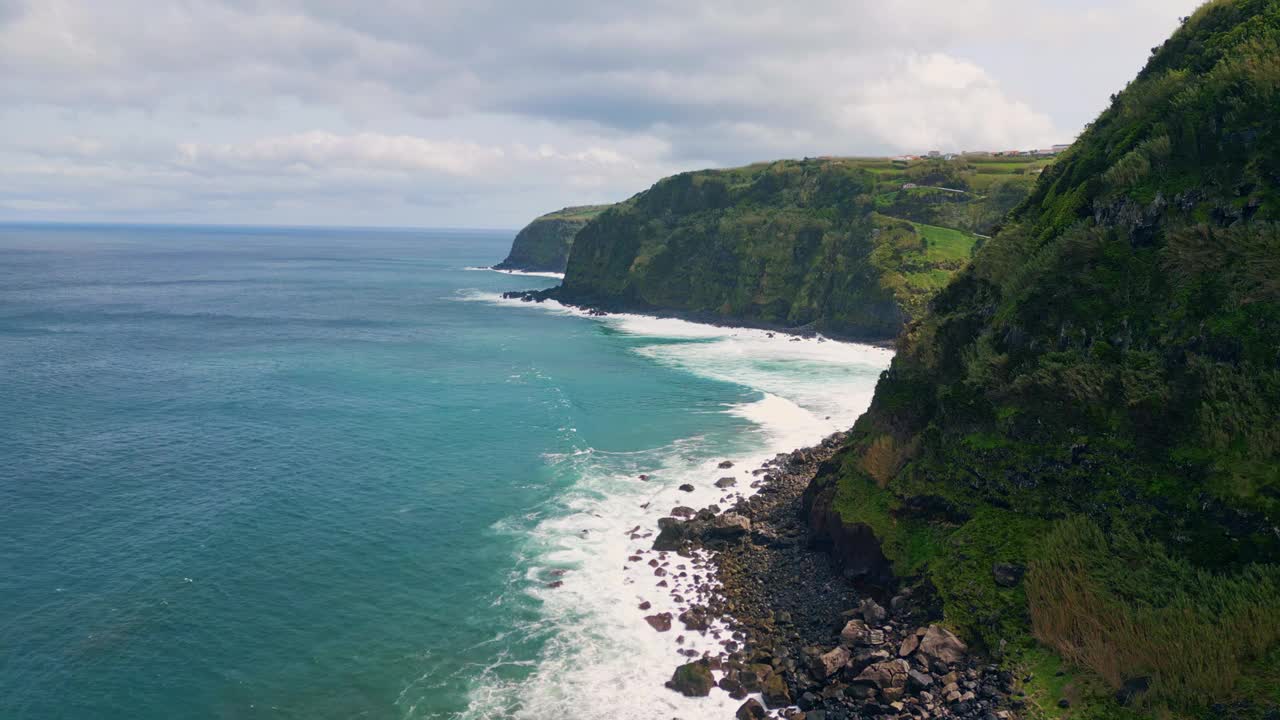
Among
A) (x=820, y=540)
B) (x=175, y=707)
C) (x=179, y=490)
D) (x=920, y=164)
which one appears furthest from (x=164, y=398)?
(x=920, y=164)

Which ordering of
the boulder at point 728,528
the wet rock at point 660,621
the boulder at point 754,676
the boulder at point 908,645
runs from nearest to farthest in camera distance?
the boulder at point 908,645 → the boulder at point 754,676 → the wet rock at point 660,621 → the boulder at point 728,528

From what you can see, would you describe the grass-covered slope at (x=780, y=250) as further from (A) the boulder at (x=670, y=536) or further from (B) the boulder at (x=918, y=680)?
(B) the boulder at (x=918, y=680)

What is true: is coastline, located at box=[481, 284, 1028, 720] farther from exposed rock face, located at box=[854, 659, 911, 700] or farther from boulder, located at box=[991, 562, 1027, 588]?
boulder, located at box=[991, 562, 1027, 588]

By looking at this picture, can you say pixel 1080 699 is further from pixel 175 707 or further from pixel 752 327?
pixel 752 327

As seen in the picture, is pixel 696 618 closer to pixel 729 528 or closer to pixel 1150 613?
pixel 729 528

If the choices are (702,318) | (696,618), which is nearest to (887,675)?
(696,618)

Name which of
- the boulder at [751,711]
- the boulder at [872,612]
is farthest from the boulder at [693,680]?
the boulder at [872,612]
